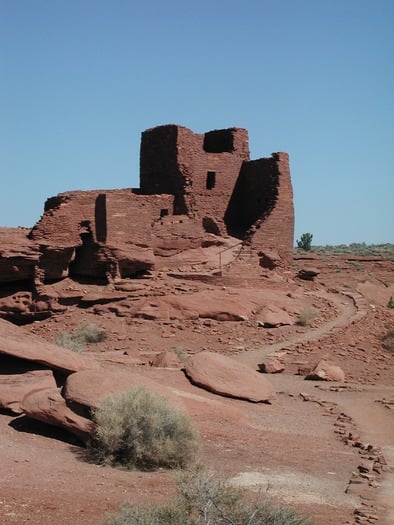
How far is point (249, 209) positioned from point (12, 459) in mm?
19888

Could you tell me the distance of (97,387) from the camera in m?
10.2

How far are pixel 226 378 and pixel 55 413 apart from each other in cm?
495

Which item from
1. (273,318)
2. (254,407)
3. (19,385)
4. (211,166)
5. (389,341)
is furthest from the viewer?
(211,166)

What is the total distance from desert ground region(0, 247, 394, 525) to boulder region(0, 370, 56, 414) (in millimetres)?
155

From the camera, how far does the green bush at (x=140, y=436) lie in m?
8.84

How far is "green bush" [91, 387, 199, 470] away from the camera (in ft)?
29.0

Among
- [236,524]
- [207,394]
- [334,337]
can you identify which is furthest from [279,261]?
[236,524]

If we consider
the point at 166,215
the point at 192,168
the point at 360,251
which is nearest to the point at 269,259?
the point at 166,215

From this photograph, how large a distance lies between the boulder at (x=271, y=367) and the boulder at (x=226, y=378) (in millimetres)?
3524

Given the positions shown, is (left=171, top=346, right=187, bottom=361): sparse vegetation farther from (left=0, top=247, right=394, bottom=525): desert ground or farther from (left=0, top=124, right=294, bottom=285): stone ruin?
(left=0, top=124, right=294, bottom=285): stone ruin

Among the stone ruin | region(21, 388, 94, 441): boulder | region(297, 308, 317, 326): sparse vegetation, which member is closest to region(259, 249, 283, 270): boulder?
the stone ruin

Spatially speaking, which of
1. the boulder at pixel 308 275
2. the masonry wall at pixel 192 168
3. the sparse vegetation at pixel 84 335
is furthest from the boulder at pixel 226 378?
the boulder at pixel 308 275

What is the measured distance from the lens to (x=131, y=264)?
23438 mm

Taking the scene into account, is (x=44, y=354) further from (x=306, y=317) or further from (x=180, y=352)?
(x=306, y=317)
